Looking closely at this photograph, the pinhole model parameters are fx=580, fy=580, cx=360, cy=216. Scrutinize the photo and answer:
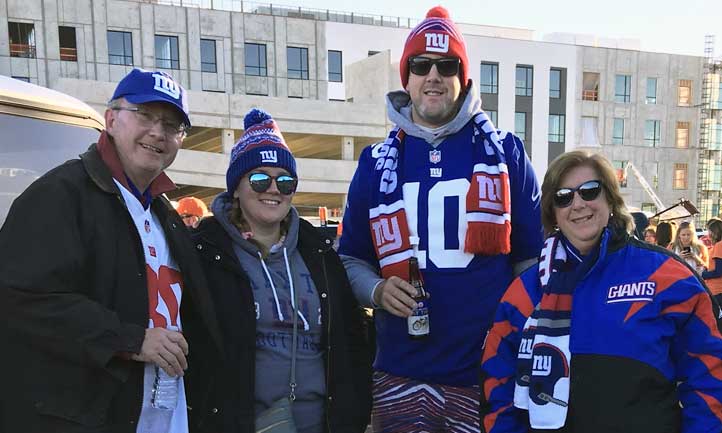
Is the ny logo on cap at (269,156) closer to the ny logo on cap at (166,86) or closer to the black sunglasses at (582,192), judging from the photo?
the ny logo on cap at (166,86)

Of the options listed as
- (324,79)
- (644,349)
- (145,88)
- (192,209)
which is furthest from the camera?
(324,79)

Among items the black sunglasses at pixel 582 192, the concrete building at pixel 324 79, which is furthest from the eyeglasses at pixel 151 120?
the concrete building at pixel 324 79

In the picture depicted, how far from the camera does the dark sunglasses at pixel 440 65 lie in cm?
273

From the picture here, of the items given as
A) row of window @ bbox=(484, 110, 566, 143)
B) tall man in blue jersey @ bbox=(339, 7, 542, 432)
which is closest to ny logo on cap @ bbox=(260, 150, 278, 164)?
tall man in blue jersey @ bbox=(339, 7, 542, 432)

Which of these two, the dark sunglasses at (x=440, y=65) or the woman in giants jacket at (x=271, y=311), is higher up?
the dark sunglasses at (x=440, y=65)

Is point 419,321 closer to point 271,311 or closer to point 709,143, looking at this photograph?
point 271,311

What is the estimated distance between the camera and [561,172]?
2416mm

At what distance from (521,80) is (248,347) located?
3999 cm

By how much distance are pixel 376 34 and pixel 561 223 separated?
38249 mm

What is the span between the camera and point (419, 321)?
2.58m

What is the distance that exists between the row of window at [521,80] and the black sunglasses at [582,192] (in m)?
37.3

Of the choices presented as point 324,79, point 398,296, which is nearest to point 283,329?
point 398,296

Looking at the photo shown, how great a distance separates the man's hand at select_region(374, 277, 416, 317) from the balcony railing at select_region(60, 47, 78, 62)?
113 feet

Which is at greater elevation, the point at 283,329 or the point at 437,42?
the point at 437,42
